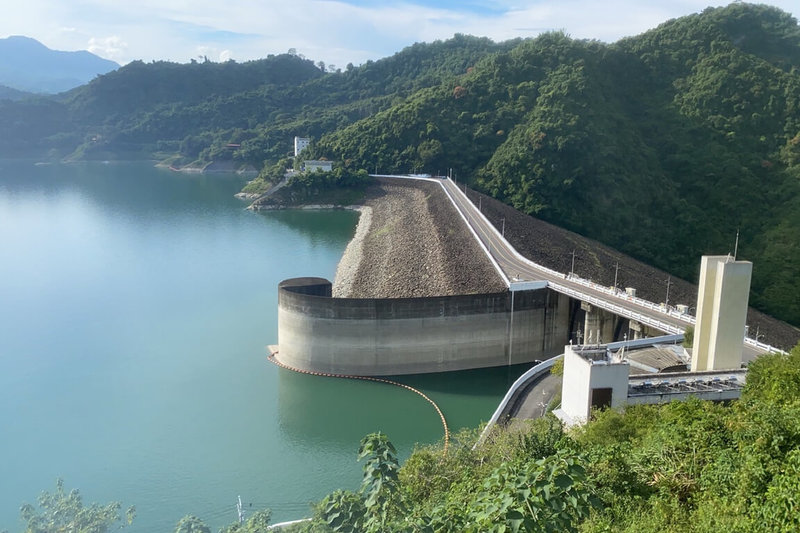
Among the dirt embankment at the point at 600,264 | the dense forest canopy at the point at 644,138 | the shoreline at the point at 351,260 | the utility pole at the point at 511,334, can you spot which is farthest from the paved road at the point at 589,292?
the dense forest canopy at the point at 644,138

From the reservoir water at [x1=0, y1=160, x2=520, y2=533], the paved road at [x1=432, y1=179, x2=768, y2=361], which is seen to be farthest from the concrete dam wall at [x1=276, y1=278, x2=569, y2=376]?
the paved road at [x1=432, y1=179, x2=768, y2=361]

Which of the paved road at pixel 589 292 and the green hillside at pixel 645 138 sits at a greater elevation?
the green hillside at pixel 645 138

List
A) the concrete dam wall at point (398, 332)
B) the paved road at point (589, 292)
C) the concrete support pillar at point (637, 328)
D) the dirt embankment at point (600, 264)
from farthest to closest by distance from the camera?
1. the dirt embankment at point (600, 264)
2. the concrete dam wall at point (398, 332)
3. the concrete support pillar at point (637, 328)
4. the paved road at point (589, 292)

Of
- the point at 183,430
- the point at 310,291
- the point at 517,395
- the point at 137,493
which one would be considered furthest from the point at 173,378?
the point at 517,395

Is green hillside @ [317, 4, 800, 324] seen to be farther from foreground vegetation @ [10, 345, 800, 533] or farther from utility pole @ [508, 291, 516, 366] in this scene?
foreground vegetation @ [10, 345, 800, 533]

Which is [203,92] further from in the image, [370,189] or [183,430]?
[183,430]

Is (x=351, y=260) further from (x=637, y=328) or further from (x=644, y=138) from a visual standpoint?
(x=644, y=138)

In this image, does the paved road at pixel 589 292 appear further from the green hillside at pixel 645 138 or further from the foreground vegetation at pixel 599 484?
the green hillside at pixel 645 138
